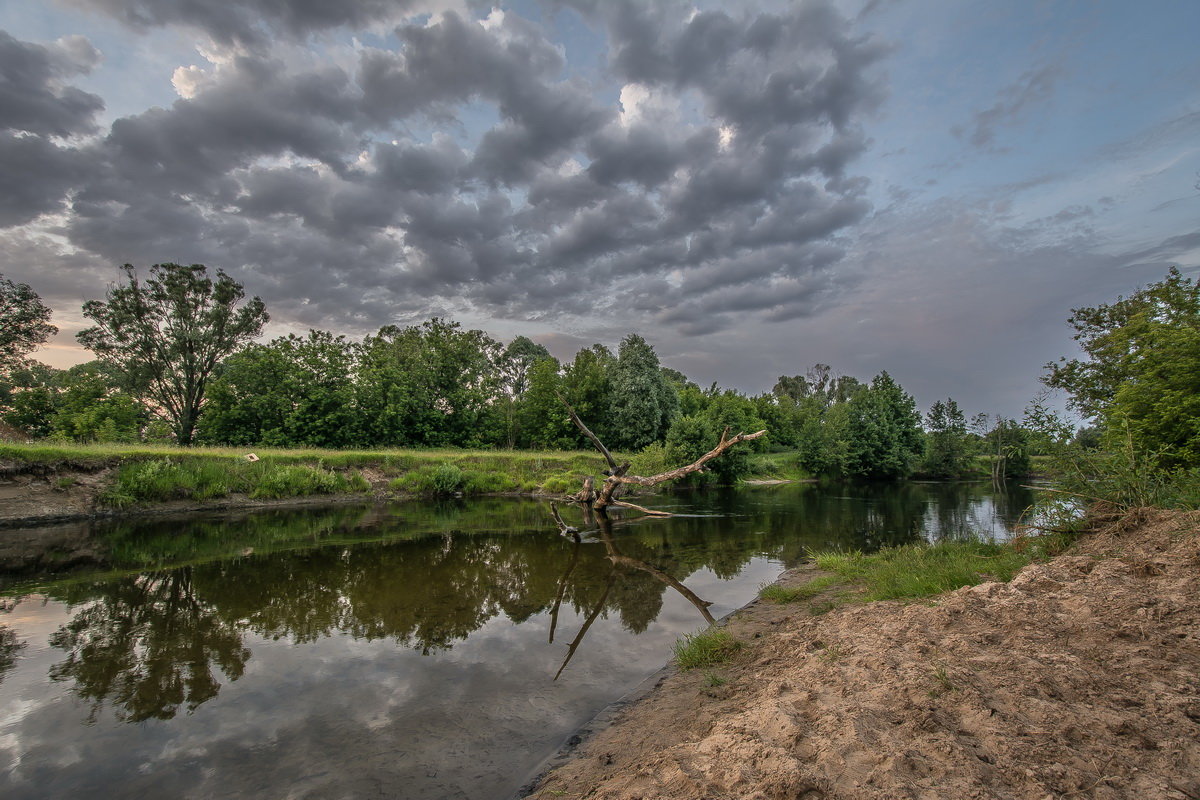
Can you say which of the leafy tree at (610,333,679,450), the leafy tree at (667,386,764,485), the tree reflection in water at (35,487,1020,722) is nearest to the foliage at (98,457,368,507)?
the tree reflection in water at (35,487,1020,722)

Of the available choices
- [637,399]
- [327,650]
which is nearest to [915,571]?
[327,650]

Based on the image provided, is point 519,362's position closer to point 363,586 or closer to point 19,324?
point 19,324

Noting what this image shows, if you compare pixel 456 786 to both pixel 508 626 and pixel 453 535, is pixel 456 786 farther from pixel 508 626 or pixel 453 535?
pixel 453 535

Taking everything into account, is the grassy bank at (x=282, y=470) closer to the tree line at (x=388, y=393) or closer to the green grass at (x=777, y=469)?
the tree line at (x=388, y=393)

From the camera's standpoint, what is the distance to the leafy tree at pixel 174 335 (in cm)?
3862

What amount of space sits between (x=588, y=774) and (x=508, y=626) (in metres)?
4.69

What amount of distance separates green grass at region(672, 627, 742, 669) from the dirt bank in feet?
1.09

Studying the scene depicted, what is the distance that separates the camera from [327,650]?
24.6 ft

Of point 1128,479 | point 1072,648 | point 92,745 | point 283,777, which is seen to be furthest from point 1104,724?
point 92,745

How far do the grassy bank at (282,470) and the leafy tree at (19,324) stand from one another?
19.0m

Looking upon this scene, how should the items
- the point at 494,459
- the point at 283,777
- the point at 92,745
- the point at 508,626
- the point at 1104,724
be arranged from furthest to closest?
the point at 494,459
the point at 508,626
the point at 92,745
the point at 283,777
the point at 1104,724

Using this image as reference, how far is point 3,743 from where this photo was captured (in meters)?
5.05

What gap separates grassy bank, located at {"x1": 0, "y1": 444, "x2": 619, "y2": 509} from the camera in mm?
19703

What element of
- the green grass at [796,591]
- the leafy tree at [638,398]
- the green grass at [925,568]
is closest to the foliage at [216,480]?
the green grass at [796,591]
